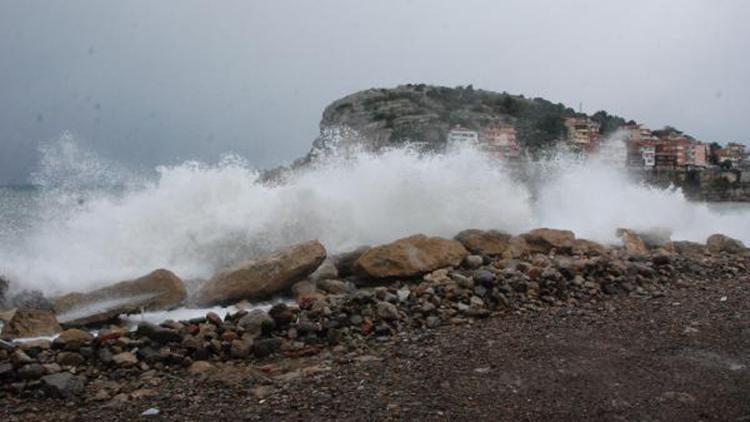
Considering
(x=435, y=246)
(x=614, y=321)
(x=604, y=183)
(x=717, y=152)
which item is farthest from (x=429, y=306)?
(x=717, y=152)

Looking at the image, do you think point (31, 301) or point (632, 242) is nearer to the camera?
point (31, 301)

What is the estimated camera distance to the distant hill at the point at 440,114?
47.6 meters

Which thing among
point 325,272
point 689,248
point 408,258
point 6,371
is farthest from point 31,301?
point 689,248

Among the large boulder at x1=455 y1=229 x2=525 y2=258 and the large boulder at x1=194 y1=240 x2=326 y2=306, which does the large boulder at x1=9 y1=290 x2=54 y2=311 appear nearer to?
the large boulder at x1=194 y1=240 x2=326 y2=306

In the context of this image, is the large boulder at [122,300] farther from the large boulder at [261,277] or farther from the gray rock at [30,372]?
the gray rock at [30,372]

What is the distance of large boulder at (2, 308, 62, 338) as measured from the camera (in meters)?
5.89

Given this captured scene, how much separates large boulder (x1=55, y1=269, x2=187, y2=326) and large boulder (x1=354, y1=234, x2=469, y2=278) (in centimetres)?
246

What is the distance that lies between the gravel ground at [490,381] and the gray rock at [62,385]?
0.09m

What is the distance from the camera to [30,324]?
19.8 feet

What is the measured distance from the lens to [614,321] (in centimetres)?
571

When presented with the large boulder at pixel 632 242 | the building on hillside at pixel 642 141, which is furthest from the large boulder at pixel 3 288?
the building on hillside at pixel 642 141

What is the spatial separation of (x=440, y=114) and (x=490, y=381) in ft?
168

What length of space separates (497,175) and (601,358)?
310 inches

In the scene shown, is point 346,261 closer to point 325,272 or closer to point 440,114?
point 325,272
